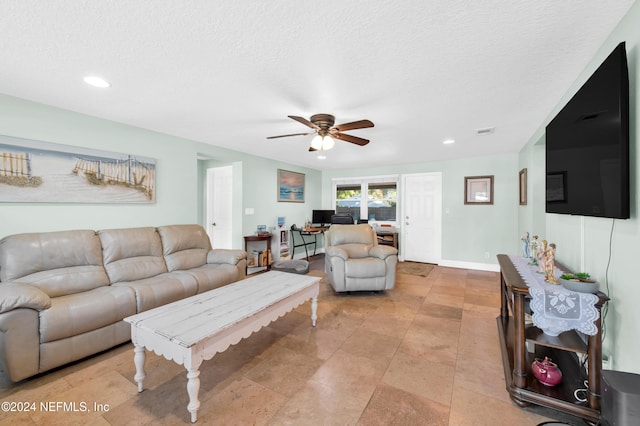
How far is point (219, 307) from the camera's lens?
192 centimetres

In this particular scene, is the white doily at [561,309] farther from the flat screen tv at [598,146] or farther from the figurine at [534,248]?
the figurine at [534,248]

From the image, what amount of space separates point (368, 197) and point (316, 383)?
16.4 ft

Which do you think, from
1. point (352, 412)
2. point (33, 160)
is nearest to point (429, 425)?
point (352, 412)

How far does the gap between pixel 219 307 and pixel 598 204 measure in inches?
98.3

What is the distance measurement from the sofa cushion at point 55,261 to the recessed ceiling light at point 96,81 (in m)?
1.47

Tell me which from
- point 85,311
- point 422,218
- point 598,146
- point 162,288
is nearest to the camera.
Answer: point 598,146

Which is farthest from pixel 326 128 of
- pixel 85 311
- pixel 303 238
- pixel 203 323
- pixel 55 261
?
pixel 303 238

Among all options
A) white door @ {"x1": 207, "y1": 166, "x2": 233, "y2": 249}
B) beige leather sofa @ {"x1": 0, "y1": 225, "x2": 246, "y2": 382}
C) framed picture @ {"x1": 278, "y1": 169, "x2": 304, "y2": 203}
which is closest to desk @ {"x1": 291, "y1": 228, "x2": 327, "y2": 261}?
framed picture @ {"x1": 278, "y1": 169, "x2": 304, "y2": 203}

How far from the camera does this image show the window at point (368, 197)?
6039 mm

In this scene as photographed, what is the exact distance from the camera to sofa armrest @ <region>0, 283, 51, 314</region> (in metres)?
1.68

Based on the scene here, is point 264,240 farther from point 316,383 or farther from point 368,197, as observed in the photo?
point 316,383

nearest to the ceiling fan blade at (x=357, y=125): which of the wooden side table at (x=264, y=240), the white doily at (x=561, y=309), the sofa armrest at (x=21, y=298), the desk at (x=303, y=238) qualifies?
the white doily at (x=561, y=309)

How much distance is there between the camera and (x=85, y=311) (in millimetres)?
2016

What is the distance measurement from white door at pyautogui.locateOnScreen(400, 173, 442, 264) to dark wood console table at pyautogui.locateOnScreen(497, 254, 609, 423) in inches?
143
